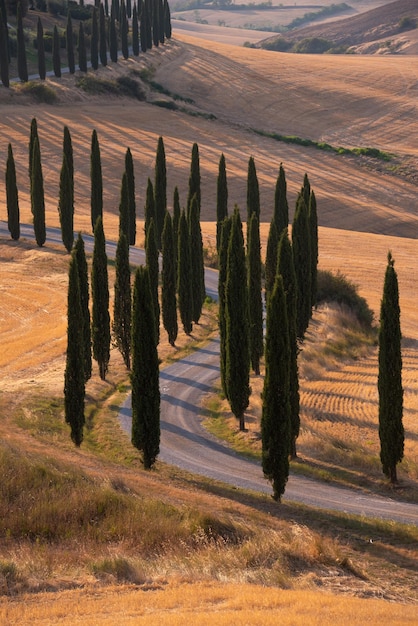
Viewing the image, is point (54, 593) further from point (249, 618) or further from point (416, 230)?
point (416, 230)

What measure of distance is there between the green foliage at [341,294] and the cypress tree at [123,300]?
19.4m

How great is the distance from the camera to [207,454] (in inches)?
1298

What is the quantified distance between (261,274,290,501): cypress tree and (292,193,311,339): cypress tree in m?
20.3

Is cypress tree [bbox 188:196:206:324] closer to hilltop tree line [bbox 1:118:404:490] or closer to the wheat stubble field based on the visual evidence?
hilltop tree line [bbox 1:118:404:490]

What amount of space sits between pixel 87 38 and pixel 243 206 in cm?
5630

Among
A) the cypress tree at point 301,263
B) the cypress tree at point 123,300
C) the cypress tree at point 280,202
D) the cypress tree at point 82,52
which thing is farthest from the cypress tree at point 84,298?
the cypress tree at point 82,52

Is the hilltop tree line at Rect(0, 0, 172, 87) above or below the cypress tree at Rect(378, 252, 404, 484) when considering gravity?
above

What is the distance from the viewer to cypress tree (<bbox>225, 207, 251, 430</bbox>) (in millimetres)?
34469

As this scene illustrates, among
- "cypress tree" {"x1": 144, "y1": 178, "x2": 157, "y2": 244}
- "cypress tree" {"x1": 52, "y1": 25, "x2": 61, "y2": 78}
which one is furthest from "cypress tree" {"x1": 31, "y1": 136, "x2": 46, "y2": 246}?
"cypress tree" {"x1": 52, "y1": 25, "x2": 61, "y2": 78}

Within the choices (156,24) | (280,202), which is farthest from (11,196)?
(156,24)

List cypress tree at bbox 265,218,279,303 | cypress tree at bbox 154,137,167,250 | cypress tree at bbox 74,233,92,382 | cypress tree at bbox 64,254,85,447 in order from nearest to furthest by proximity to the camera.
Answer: cypress tree at bbox 64,254,85,447 → cypress tree at bbox 74,233,92,382 → cypress tree at bbox 265,218,279,303 → cypress tree at bbox 154,137,167,250

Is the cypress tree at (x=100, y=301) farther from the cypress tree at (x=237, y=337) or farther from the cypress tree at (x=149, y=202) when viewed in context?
the cypress tree at (x=149, y=202)

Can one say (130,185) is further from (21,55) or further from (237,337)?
(21,55)

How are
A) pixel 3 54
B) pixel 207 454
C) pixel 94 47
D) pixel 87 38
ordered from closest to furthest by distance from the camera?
pixel 207 454 → pixel 3 54 → pixel 94 47 → pixel 87 38
